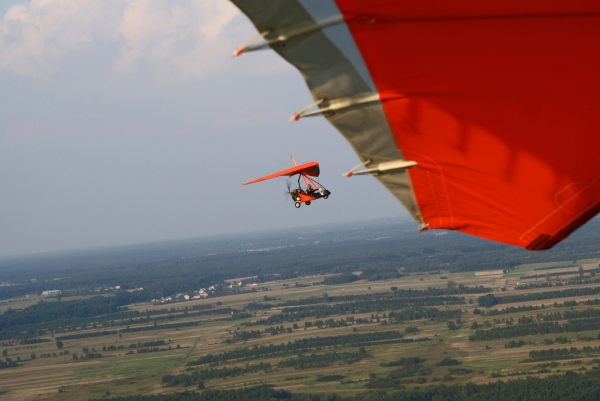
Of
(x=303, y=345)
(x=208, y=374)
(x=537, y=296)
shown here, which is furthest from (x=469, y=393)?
(x=537, y=296)

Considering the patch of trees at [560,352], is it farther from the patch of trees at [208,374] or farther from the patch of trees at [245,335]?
the patch of trees at [245,335]

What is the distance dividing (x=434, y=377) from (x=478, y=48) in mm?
118057

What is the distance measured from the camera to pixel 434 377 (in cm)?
11888

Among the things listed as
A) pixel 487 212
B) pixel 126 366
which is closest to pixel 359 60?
pixel 487 212

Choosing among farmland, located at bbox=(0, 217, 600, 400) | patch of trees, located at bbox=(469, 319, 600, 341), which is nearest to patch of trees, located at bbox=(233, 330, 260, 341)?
farmland, located at bbox=(0, 217, 600, 400)

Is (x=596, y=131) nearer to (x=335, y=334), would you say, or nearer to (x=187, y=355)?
(x=187, y=355)

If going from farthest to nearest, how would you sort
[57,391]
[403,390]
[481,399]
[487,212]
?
[57,391] < [403,390] < [481,399] < [487,212]

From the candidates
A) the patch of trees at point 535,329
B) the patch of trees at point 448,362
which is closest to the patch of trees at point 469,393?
the patch of trees at point 448,362

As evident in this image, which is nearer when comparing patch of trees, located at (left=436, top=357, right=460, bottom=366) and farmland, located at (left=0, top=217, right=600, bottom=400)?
farmland, located at (left=0, top=217, right=600, bottom=400)

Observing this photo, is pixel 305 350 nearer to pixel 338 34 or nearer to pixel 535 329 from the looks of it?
pixel 535 329

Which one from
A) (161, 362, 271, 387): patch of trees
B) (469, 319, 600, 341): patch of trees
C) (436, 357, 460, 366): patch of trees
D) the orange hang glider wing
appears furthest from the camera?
(469, 319, 600, 341): patch of trees

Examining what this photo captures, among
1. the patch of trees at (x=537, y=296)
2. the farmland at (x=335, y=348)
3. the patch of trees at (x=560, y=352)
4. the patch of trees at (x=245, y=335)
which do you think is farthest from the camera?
the patch of trees at (x=537, y=296)

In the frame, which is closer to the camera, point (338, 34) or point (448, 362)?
point (338, 34)

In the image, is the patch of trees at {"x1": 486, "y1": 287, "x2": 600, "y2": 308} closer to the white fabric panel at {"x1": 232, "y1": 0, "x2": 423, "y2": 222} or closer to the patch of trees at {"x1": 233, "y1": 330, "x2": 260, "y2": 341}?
the patch of trees at {"x1": 233, "y1": 330, "x2": 260, "y2": 341}
